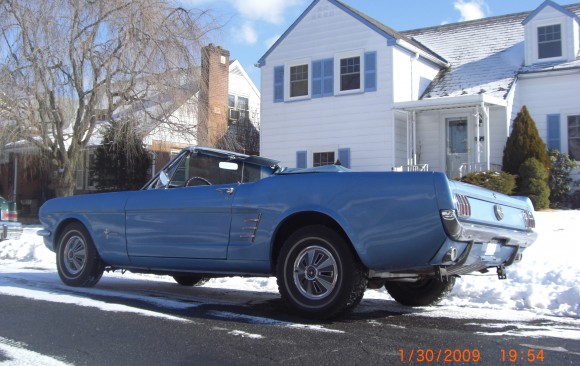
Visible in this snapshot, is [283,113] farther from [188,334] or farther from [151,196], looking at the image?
[188,334]

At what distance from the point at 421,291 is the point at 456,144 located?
1317cm

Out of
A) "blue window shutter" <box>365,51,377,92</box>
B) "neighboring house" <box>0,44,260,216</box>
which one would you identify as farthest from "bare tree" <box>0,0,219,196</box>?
"blue window shutter" <box>365,51,377,92</box>

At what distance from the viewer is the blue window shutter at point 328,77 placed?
19016mm

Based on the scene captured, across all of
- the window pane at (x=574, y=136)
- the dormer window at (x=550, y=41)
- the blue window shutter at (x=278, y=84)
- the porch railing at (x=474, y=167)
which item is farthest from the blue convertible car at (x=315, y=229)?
the dormer window at (x=550, y=41)

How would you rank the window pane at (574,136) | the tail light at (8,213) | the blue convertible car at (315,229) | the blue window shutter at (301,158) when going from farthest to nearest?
the blue window shutter at (301,158) → the window pane at (574,136) → the tail light at (8,213) → the blue convertible car at (315,229)

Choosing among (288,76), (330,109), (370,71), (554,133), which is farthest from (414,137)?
(288,76)

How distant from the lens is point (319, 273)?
502 cm

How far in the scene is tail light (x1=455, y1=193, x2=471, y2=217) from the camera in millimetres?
4496

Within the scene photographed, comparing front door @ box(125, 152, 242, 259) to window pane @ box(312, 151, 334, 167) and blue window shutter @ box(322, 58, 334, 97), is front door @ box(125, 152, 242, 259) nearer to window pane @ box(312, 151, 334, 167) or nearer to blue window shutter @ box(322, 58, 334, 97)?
window pane @ box(312, 151, 334, 167)

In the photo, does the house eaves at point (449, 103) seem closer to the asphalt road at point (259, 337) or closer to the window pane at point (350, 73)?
the window pane at point (350, 73)

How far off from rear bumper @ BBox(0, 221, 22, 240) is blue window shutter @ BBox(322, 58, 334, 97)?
33.2 feet

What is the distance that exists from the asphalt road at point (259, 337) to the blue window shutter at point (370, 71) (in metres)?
12.8

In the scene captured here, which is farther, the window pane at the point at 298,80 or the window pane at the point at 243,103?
the window pane at the point at 243,103

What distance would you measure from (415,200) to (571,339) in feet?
5.38
